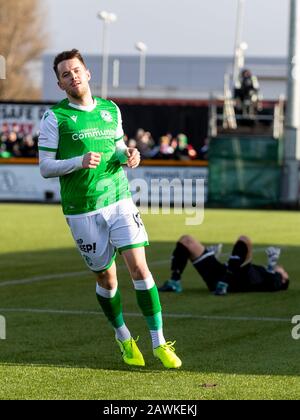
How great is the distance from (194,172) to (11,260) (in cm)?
1991

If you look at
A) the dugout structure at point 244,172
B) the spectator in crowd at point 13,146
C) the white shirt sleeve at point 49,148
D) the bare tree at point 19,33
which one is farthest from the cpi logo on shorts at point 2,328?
the bare tree at point 19,33

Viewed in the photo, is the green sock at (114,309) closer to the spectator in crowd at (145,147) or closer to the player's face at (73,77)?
the player's face at (73,77)

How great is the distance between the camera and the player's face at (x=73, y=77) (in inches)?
388

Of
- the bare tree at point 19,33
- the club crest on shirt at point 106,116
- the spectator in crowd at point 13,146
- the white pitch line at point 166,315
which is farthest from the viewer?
the bare tree at point 19,33

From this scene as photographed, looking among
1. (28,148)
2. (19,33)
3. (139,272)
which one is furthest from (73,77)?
(19,33)

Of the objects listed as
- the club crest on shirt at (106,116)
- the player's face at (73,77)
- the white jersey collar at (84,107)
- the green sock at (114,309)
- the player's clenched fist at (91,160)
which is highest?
the player's face at (73,77)

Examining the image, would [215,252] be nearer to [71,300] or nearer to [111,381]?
[71,300]

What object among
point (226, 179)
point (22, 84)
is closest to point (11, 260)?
point (226, 179)

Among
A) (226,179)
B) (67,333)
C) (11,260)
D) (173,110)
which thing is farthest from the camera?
(173,110)

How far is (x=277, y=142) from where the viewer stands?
39375 millimetres

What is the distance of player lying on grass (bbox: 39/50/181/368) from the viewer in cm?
994

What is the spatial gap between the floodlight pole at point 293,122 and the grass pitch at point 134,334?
18106mm

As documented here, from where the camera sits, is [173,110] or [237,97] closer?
[237,97]

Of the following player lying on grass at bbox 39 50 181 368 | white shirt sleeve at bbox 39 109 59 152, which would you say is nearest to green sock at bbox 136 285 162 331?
player lying on grass at bbox 39 50 181 368
